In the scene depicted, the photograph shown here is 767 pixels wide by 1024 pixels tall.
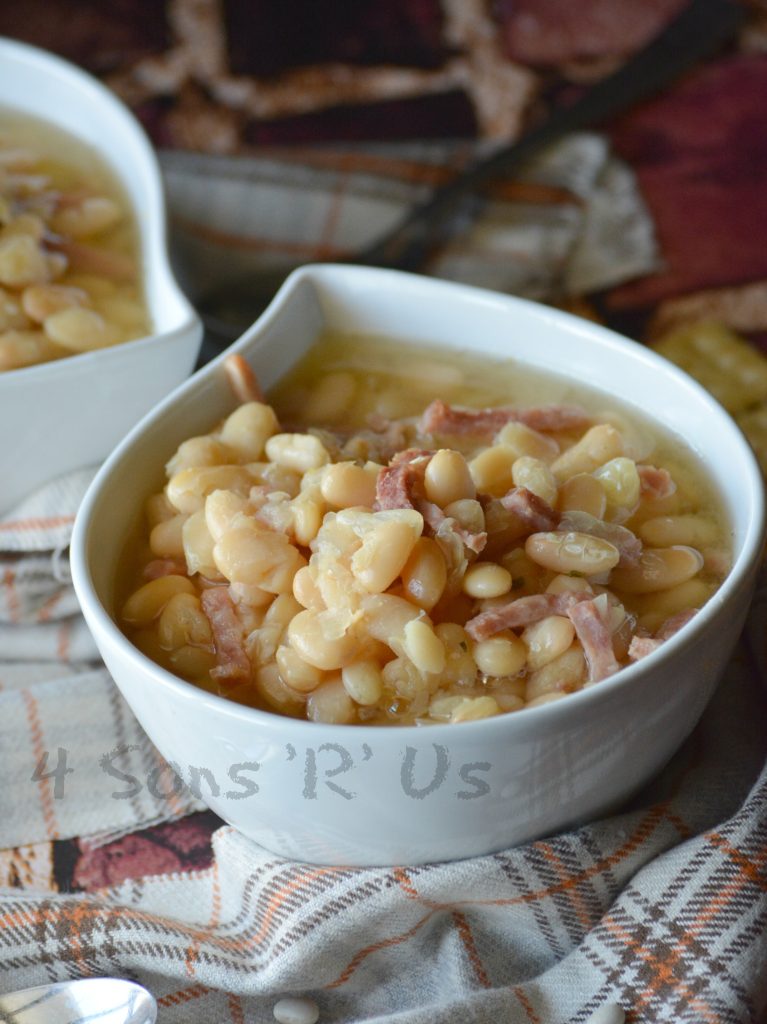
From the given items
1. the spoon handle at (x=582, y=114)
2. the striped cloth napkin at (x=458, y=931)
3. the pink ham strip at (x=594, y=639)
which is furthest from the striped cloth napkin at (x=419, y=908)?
the spoon handle at (x=582, y=114)

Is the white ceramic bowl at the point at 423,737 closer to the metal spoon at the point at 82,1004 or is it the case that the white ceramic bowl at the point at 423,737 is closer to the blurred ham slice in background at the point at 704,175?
the metal spoon at the point at 82,1004

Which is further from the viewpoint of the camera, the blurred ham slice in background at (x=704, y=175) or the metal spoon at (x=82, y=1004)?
the blurred ham slice in background at (x=704, y=175)

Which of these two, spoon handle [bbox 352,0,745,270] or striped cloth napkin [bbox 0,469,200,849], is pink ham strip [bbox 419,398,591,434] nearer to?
striped cloth napkin [bbox 0,469,200,849]

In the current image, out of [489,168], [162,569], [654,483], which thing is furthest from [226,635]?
[489,168]

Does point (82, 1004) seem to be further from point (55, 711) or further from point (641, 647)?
point (641, 647)

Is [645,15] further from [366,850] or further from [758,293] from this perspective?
[366,850]

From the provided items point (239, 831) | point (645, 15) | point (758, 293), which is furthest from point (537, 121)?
point (239, 831)
